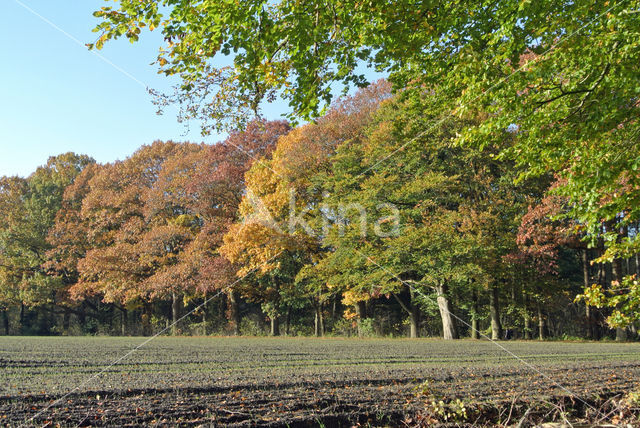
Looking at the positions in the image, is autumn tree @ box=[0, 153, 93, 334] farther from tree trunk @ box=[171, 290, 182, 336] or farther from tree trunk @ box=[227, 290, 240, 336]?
tree trunk @ box=[227, 290, 240, 336]

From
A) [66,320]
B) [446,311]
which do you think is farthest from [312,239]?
[66,320]

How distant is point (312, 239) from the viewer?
86.3ft

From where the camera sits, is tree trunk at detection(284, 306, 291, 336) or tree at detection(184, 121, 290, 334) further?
tree trunk at detection(284, 306, 291, 336)

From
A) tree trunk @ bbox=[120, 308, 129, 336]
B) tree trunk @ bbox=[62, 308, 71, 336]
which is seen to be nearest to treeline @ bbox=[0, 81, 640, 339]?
tree trunk @ bbox=[62, 308, 71, 336]

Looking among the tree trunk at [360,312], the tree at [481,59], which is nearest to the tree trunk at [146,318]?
the tree trunk at [360,312]

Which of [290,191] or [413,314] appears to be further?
[413,314]

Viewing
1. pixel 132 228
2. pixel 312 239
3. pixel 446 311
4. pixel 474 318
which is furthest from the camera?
pixel 132 228

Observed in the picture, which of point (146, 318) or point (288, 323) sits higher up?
point (146, 318)

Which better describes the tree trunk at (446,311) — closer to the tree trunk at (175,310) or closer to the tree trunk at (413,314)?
the tree trunk at (413,314)

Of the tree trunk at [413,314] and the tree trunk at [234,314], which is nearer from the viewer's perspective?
the tree trunk at [413,314]

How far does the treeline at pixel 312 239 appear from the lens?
21.7m

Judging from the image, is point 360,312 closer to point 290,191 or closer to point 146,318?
point 290,191

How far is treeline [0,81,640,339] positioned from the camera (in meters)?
21.7

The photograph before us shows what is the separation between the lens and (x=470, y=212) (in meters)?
21.5
